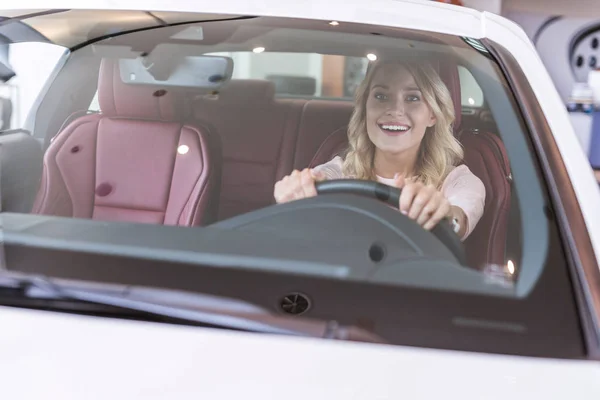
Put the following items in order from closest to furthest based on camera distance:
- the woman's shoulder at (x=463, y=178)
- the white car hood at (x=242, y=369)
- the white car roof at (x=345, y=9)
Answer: the white car hood at (x=242, y=369), the woman's shoulder at (x=463, y=178), the white car roof at (x=345, y=9)

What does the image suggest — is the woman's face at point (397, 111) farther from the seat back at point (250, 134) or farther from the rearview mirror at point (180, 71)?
the rearview mirror at point (180, 71)

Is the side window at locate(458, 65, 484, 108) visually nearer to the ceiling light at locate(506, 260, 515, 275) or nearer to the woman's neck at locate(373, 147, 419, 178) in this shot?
the woman's neck at locate(373, 147, 419, 178)

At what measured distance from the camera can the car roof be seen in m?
1.27

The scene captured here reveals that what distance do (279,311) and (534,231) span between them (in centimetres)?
42

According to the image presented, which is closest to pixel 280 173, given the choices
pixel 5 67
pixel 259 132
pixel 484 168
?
pixel 259 132

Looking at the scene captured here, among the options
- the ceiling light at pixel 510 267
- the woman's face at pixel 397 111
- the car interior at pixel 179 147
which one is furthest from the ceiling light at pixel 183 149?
the ceiling light at pixel 510 267

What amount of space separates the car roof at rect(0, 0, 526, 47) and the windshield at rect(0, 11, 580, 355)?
0.02 m

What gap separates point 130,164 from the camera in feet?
4.17

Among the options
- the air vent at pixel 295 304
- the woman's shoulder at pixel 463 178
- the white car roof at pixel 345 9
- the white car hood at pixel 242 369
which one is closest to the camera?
the white car hood at pixel 242 369

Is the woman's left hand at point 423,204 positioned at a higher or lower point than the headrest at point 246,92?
lower

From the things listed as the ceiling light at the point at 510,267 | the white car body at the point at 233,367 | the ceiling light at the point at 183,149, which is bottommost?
the white car body at the point at 233,367

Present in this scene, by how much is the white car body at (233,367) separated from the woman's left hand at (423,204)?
26 cm

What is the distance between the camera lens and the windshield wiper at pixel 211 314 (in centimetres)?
89

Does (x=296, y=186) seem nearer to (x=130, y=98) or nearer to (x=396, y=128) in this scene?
(x=396, y=128)
